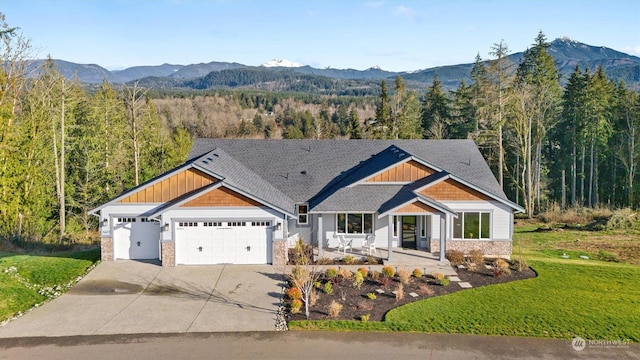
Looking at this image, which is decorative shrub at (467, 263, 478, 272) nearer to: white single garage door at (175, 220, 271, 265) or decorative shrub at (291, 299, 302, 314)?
decorative shrub at (291, 299, 302, 314)

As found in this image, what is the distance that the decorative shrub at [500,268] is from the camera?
784 inches

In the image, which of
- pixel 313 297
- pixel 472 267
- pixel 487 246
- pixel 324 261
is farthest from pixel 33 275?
pixel 487 246

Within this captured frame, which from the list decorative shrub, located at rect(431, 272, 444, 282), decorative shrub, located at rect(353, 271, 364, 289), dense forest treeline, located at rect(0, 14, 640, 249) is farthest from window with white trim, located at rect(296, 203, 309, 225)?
dense forest treeline, located at rect(0, 14, 640, 249)

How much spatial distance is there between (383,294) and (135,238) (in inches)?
448

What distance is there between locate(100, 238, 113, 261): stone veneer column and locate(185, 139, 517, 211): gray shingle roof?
215 inches

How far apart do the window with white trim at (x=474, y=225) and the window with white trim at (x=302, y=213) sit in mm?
7251

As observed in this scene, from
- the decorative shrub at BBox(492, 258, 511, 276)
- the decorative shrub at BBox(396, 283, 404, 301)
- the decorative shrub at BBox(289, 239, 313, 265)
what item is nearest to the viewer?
the decorative shrub at BBox(396, 283, 404, 301)

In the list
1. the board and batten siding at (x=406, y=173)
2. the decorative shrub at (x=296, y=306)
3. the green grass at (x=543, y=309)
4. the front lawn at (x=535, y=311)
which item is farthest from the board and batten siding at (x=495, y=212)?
the decorative shrub at (x=296, y=306)

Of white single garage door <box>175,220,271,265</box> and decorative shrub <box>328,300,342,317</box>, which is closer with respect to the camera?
decorative shrub <box>328,300,342,317</box>

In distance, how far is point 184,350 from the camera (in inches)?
525

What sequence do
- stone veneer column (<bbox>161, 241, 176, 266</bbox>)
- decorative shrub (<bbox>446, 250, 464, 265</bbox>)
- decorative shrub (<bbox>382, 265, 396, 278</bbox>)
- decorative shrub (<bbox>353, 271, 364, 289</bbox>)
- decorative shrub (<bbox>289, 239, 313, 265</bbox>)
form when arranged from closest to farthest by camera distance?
decorative shrub (<bbox>353, 271, 364, 289</bbox>) < decorative shrub (<bbox>382, 265, 396, 278</bbox>) < stone veneer column (<bbox>161, 241, 176, 266</bbox>) < decorative shrub (<bbox>289, 239, 313, 265</bbox>) < decorative shrub (<bbox>446, 250, 464, 265</bbox>)

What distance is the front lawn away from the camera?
48.0ft

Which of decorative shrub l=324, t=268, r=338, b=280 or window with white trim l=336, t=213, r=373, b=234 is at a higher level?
window with white trim l=336, t=213, r=373, b=234

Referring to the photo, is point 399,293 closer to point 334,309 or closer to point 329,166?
point 334,309
